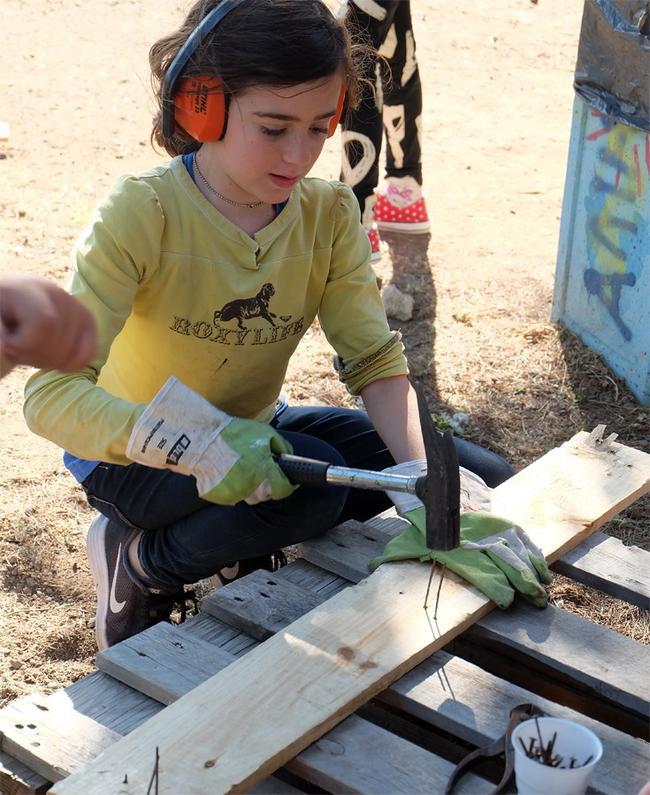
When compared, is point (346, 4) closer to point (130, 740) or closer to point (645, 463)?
point (645, 463)

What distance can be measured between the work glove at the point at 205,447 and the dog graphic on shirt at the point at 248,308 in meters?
0.42

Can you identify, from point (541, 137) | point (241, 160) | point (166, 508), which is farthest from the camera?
point (541, 137)

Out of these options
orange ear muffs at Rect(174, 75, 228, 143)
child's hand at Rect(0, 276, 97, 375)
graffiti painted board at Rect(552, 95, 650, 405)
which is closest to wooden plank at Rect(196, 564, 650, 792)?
child's hand at Rect(0, 276, 97, 375)

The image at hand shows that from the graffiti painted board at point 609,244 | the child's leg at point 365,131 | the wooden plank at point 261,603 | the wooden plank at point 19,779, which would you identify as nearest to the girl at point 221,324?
the wooden plank at point 261,603

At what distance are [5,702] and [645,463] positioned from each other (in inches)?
68.0

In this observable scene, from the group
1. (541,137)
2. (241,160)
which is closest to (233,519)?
(241,160)

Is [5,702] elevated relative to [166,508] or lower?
lower

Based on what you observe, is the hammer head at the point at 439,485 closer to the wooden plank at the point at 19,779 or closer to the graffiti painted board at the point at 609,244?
the wooden plank at the point at 19,779

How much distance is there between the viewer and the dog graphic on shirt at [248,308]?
8.61 feet

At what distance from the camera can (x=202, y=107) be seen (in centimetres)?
241

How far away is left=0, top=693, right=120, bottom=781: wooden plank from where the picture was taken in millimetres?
1920

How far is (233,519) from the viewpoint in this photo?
8.46 ft

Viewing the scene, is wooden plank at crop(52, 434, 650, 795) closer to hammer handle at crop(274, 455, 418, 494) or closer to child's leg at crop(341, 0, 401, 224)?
hammer handle at crop(274, 455, 418, 494)

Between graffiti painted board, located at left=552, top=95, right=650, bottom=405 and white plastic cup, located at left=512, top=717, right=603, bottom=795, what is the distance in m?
2.51
